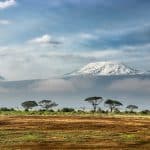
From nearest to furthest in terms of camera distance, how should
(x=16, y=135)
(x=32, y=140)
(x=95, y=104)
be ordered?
(x=32, y=140)
(x=16, y=135)
(x=95, y=104)

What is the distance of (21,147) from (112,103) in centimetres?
11353

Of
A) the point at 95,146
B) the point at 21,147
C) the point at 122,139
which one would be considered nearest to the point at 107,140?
the point at 122,139

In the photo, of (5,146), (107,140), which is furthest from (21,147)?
(107,140)

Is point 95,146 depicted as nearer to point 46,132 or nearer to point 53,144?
point 53,144

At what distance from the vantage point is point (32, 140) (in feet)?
126

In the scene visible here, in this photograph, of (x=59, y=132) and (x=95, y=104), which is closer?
(x=59, y=132)

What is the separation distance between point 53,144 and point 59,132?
389 inches

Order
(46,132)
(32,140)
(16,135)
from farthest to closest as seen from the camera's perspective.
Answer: (46,132)
(16,135)
(32,140)

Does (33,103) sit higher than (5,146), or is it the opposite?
(33,103)

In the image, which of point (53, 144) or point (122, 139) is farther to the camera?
point (122, 139)

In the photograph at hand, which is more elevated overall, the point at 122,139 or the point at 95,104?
the point at 95,104

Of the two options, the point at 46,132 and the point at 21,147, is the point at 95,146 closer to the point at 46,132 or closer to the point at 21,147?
the point at 21,147

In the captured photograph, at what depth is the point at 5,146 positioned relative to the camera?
34750 millimetres

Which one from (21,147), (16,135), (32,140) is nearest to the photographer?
(21,147)
